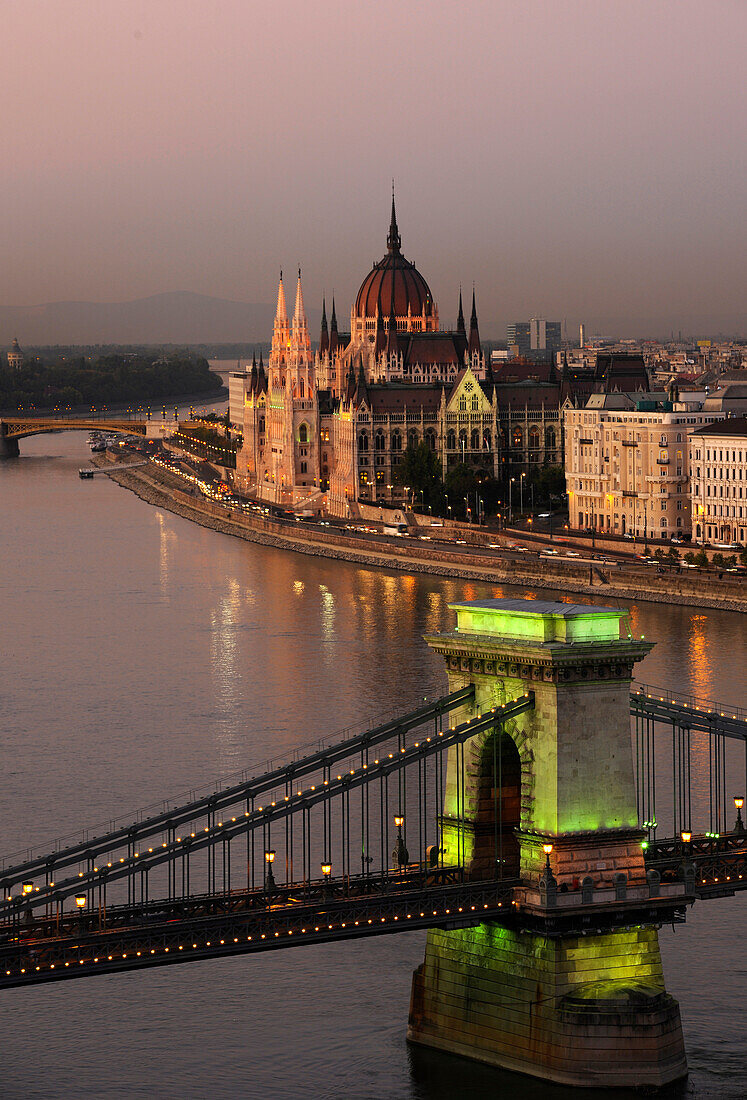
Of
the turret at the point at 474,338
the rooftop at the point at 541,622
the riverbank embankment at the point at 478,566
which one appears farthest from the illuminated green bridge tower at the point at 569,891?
the turret at the point at 474,338

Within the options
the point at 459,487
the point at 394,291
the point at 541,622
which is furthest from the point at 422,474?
the point at 541,622

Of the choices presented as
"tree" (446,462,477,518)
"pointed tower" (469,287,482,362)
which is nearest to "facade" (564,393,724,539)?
"tree" (446,462,477,518)

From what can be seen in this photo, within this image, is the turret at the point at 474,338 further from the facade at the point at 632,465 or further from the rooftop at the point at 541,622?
the rooftop at the point at 541,622

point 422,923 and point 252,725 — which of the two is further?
point 252,725

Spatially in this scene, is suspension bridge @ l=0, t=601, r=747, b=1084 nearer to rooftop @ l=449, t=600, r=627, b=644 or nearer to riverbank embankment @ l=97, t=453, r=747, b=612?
rooftop @ l=449, t=600, r=627, b=644

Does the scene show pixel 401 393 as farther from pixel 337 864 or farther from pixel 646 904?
pixel 646 904

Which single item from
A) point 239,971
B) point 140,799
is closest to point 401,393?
point 140,799
